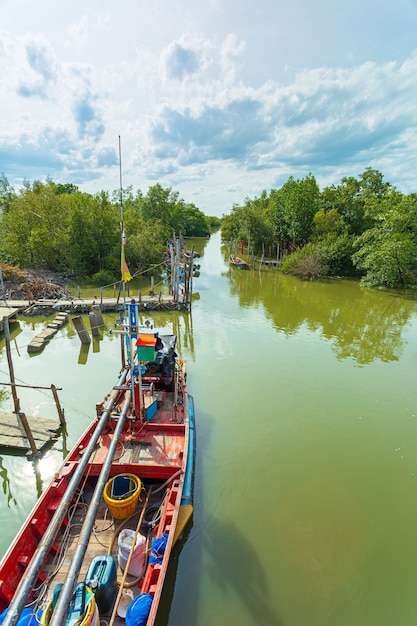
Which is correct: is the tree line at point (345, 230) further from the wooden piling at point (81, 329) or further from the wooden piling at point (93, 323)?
the wooden piling at point (81, 329)

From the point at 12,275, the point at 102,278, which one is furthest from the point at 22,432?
the point at 102,278

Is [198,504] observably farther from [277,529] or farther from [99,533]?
[99,533]

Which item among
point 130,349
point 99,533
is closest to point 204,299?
point 130,349

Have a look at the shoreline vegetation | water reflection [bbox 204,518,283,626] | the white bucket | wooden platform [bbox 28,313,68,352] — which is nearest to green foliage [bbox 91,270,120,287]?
the shoreline vegetation

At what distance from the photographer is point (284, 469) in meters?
8.60

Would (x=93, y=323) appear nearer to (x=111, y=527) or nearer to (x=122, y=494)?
(x=122, y=494)

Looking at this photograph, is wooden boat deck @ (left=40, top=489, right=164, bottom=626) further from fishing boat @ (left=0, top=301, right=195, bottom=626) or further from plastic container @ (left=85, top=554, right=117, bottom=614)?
plastic container @ (left=85, top=554, right=117, bottom=614)

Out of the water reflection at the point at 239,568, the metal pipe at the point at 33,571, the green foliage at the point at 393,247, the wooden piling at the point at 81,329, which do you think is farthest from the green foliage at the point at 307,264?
the metal pipe at the point at 33,571

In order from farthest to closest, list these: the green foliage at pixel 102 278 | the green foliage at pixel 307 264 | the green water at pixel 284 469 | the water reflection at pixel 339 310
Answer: the green foliage at pixel 307 264 → the green foliage at pixel 102 278 → the water reflection at pixel 339 310 → the green water at pixel 284 469

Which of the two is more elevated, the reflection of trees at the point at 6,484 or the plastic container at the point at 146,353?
the plastic container at the point at 146,353

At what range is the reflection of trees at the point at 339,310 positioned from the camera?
668 inches

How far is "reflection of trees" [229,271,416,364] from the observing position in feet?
55.7

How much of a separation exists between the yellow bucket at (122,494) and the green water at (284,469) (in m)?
1.51

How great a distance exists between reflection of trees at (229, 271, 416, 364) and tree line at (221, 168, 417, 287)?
2.34m
